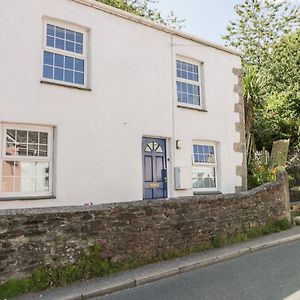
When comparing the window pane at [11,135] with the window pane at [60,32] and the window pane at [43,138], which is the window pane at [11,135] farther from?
the window pane at [60,32]

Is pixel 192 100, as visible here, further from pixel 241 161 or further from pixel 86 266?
pixel 86 266

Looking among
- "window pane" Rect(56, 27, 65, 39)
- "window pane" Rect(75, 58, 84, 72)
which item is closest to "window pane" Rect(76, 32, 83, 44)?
"window pane" Rect(56, 27, 65, 39)

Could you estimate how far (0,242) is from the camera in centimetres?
557

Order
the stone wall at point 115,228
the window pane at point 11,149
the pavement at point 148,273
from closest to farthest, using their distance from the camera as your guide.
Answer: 1. the pavement at point 148,273
2. the stone wall at point 115,228
3. the window pane at point 11,149

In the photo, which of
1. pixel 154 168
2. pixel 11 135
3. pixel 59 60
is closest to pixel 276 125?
pixel 154 168

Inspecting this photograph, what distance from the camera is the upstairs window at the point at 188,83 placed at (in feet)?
39.1

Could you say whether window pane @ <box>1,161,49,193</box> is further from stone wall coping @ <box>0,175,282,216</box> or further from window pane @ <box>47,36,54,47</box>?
window pane @ <box>47,36,54,47</box>

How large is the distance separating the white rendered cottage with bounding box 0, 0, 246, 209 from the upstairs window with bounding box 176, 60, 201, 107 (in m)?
0.04

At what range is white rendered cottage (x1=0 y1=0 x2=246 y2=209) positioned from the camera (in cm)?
868

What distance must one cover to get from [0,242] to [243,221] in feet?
20.8

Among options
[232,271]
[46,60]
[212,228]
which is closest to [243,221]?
[212,228]

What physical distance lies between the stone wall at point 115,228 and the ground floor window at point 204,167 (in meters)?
2.38

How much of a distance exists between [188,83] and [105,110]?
11.7ft

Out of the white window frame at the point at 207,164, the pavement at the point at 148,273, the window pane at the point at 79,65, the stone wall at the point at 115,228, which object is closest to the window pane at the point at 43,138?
the window pane at the point at 79,65
